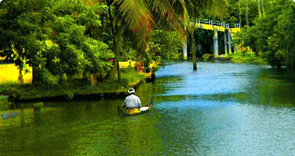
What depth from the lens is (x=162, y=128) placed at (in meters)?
20.9

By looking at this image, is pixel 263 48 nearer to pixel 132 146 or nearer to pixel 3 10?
pixel 3 10

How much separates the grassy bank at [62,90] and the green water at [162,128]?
1.95 m

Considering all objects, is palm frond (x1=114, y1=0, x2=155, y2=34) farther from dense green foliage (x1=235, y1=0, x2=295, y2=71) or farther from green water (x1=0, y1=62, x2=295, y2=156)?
dense green foliage (x1=235, y1=0, x2=295, y2=71)

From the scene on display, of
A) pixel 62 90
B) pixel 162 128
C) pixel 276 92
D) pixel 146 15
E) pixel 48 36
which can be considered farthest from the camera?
pixel 276 92

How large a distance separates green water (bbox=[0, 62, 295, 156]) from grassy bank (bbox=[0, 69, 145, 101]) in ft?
6.40

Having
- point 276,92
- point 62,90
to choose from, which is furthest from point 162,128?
point 276,92

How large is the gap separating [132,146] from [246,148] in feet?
12.3

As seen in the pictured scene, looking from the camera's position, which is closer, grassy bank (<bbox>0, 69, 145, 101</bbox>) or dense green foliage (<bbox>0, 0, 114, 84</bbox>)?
dense green foliage (<bbox>0, 0, 114, 84</bbox>)

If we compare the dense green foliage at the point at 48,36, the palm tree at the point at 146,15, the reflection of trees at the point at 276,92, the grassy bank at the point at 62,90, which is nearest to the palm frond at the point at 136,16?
the palm tree at the point at 146,15

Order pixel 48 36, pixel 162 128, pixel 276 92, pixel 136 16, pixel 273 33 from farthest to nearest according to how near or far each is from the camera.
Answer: pixel 273 33, pixel 276 92, pixel 136 16, pixel 48 36, pixel 162 128

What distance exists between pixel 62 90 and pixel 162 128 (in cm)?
1319

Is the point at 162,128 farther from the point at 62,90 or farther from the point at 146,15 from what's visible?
the point at 62,90

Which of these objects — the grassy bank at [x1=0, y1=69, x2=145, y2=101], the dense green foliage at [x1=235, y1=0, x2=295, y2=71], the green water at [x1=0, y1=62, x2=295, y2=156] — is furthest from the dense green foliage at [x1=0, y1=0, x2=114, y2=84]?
the dense green foliage at [x1=235, y1=0, x2=295, y2=71]

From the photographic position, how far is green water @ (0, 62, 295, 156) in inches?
669
